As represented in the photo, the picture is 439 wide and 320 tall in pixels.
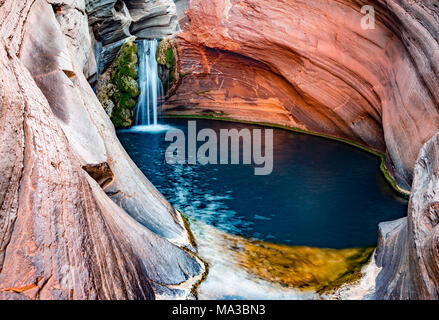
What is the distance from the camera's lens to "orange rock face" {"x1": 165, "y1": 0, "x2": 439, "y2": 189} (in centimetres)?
721

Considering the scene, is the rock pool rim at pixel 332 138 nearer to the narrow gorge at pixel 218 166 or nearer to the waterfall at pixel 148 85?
the narrow gorge at pixel 218 166

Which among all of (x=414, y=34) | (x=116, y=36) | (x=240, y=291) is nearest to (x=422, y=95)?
(x=414, y=34)

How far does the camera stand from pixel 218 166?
9.41m

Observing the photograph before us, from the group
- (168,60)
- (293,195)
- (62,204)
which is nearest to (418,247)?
(62,204)

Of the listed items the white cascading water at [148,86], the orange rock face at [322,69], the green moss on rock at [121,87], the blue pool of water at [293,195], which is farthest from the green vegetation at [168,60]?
the blue pool of water at [293,195]

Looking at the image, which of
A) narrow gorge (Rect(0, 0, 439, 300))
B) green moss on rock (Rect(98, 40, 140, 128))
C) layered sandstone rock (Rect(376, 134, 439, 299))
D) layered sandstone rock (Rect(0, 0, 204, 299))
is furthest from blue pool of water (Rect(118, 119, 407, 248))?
green moss on rock (Rect(98, 40, 140, 128))

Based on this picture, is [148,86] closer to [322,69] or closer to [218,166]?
[218,166]

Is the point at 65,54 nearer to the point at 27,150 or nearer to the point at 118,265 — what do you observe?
the point at 27,150

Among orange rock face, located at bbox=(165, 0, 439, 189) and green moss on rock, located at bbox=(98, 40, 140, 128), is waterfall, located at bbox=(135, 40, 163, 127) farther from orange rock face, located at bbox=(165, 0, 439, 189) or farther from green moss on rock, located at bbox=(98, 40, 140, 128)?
orange rock face, located at bbox=(165, 0, 439, 189)

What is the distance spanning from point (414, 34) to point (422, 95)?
1.16 m

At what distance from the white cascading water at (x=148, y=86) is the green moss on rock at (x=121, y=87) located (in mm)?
394

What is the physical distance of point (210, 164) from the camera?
31.4ft

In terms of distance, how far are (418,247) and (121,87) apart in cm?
1221

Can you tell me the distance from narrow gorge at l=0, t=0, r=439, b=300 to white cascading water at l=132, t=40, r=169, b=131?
5cm
